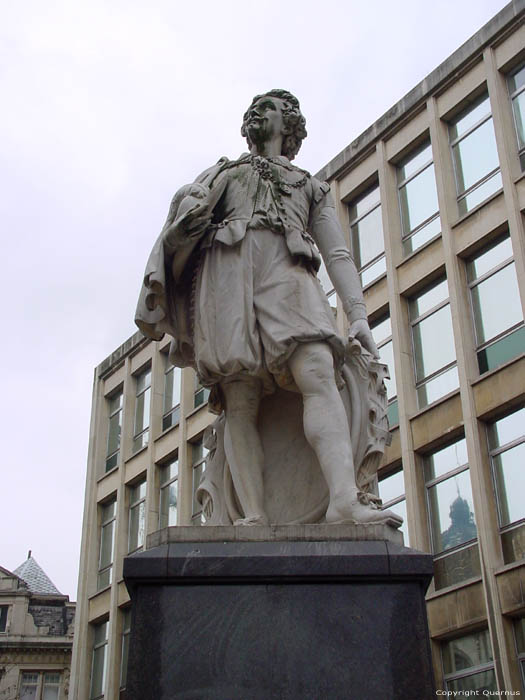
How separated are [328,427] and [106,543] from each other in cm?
3074

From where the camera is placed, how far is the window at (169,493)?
30875mm

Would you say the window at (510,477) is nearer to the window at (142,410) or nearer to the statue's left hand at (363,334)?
the statue's left hand at (363,334)

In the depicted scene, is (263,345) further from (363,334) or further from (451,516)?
(451,516)

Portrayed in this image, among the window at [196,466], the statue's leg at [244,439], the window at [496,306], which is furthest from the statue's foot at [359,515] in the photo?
the window at [196,466]

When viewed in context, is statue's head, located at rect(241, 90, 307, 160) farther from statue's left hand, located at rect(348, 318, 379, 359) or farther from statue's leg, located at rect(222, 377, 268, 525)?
statue's leg, located at rect(222, 377, 268, 525)

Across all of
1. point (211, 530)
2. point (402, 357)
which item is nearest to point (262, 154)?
point (211, 530)

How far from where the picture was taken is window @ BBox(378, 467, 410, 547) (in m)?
21.5

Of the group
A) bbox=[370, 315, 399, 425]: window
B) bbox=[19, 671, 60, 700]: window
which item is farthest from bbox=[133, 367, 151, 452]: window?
bbox=[19, 671, 60, 700]: window

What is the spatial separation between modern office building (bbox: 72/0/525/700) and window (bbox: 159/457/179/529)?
73 centimetres

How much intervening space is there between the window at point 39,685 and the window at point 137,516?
17971 millimetres

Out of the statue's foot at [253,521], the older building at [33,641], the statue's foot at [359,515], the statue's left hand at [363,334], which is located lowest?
the statue's foot at [359,515]

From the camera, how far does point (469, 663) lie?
18844 millimetres

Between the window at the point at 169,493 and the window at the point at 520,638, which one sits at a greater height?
the window at the point at 169,493

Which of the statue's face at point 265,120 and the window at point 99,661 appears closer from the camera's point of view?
the statue's face at point 265,120
